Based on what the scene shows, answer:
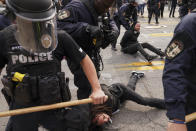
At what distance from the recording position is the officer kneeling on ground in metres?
1.46

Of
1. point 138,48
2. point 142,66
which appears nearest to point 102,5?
point 142,66

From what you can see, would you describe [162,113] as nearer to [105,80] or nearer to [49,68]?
[105,80]

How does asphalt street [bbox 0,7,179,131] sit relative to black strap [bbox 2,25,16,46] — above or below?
below

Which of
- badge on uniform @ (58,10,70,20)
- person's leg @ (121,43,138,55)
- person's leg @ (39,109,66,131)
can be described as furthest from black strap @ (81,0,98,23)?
person's leg @ (121,43,138,55)

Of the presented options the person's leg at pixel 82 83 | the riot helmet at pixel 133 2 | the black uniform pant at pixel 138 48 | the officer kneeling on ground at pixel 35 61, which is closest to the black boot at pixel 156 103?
the person's leg at pixel 82 83

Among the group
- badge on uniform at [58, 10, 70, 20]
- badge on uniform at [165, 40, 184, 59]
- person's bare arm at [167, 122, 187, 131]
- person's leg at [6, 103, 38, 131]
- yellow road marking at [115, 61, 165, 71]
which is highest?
badge on uniform at [58, 10, 70, 20]

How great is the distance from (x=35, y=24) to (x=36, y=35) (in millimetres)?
87

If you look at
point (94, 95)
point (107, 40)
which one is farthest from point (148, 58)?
point (94, 95)

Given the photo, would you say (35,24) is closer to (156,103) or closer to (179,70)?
(179,70)

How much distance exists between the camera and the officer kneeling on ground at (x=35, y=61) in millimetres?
1459

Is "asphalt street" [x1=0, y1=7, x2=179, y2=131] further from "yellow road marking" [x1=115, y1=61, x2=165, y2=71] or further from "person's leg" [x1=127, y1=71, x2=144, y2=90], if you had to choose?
"person's leg" [x1=127, y1=71, x2=144, y2=90]

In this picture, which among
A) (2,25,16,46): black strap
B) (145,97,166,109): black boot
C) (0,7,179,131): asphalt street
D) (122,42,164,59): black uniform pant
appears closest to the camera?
(2,25,16,46): black strap

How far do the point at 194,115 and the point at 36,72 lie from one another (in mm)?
1274

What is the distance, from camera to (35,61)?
1.66m
